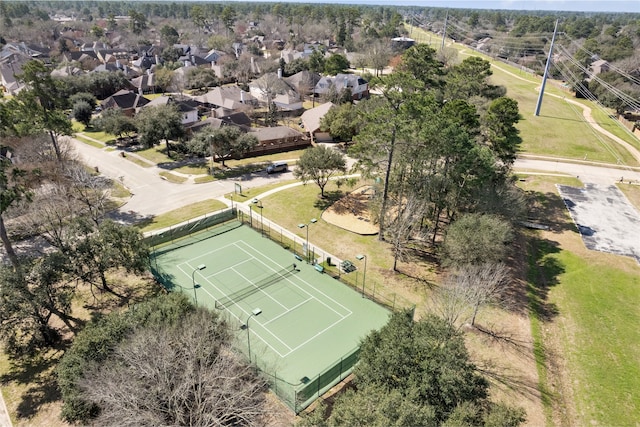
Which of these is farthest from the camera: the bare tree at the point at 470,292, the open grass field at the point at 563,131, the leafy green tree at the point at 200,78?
the leafy green tree at the point at 200,78

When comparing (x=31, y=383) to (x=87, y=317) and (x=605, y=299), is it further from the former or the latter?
(x=605, y=299)

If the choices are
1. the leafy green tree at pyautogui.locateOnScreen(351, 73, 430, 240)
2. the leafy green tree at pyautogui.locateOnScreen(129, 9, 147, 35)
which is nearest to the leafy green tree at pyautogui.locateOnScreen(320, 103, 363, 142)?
the leafy green tree at pyautogui.locateOnScreen(351, 73, 430, 240)

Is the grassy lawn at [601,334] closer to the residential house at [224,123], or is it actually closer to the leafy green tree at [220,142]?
the leafy green tree at [220,142]

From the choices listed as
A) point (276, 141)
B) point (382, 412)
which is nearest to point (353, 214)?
point (276, 141)

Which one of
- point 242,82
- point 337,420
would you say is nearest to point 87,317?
point 337,420

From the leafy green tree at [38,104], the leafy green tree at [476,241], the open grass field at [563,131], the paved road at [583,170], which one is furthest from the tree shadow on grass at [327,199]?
the open grass field at [563,131]

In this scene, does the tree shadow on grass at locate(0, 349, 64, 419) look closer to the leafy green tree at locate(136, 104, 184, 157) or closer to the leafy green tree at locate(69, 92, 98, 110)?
the leafy green tree at locate(136, 104, 184, 157)
